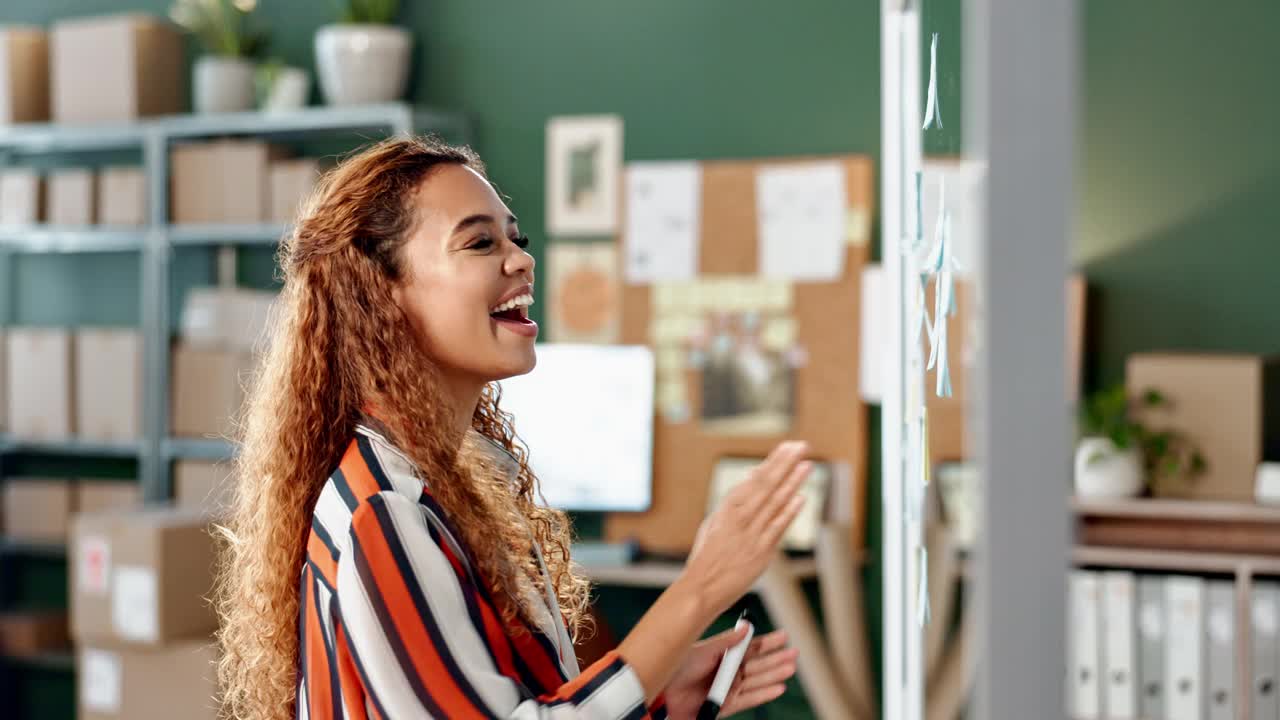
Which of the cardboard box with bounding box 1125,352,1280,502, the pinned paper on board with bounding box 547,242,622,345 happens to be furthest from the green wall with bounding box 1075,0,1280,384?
the pinned paper on board with bounding box 547,242,622,345

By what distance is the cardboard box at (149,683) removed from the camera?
359cm

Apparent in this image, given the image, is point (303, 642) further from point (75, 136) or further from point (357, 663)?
point (75, 136)

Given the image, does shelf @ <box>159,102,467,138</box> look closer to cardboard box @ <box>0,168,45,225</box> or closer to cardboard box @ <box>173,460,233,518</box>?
cardboard box @ <box>0,168,45,225</box>

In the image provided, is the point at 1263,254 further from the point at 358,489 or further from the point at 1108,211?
the point at 358,489

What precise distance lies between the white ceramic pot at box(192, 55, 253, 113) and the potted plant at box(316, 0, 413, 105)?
327 millimetres

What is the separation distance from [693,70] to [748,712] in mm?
1853

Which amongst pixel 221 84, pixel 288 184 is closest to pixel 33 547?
pixel 288 184

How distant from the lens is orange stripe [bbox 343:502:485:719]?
988 mm

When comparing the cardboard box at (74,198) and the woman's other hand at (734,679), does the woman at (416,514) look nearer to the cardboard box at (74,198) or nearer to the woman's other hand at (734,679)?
the woman's other hand at (734,679)

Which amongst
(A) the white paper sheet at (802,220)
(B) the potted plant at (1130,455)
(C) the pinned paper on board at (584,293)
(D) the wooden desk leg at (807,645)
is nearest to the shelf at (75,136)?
(C) the pinned paper on board at (584,293)

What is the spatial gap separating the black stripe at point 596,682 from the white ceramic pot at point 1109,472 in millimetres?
2264

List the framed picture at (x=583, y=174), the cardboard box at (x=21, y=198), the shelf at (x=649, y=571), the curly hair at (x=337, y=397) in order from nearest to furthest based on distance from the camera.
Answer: the curly hair at (x=337, y=397)
the shelf at (x=649, y=571)
the framed picture at (x=583, y=174)
the cardboard box at (x=21, y=198)

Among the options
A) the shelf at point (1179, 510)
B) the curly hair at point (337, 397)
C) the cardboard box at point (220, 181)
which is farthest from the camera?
the cardboard box at point (220, 181)

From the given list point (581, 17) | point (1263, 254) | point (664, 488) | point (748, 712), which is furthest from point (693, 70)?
point (748, 712)
